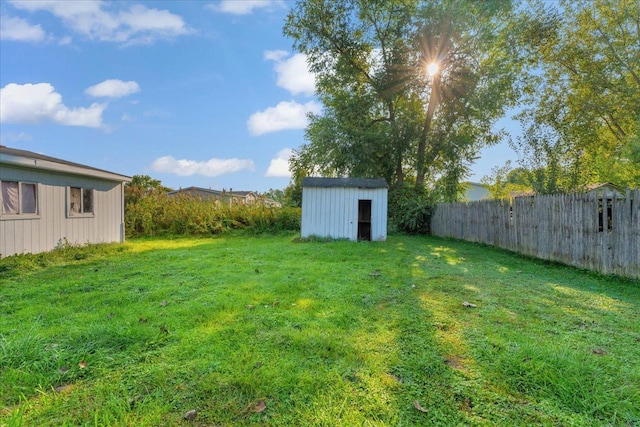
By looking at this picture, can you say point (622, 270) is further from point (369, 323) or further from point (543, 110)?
point (543, 110)

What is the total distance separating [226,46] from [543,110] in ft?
48.8

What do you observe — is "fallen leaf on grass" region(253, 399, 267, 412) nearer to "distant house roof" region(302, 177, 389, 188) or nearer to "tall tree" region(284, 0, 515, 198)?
"distant house roof" region(302, 177, 389, 188)

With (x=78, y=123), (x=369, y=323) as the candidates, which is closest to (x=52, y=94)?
(x=78, y=123)

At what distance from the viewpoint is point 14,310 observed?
3.42 meters

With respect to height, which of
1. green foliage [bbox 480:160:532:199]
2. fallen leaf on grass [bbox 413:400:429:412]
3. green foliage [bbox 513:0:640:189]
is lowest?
fallen leaf on grass [bbox 413:400:429:412]

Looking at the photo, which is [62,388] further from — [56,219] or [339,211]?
[339,211]

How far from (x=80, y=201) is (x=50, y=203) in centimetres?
108

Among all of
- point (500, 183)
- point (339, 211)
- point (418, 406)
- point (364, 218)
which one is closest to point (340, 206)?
point (339, 211)

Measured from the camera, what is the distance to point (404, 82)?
15.8 m

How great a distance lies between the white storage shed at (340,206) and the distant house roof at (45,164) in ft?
21.0

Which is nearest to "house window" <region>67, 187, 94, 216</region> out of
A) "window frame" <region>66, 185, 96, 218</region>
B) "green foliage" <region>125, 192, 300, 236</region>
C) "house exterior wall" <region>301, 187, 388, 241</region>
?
"window frame" <region>66, 185, 96, 218</region>

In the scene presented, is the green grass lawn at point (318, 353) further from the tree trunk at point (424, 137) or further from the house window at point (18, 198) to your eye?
the tree trunk at point (424, 137)

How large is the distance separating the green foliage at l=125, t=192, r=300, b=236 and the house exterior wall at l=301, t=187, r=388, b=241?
3.71m

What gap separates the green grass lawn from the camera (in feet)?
5.77
